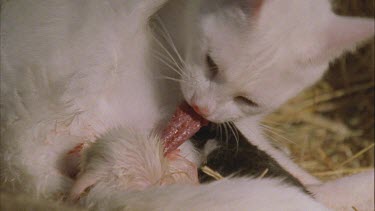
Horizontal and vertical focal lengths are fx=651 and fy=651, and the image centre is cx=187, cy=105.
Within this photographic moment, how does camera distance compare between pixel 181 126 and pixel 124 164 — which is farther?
pixel 181 126

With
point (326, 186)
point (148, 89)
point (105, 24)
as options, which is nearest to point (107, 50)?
point (105, 24)

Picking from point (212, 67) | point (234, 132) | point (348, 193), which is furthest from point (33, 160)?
point (348, 193)

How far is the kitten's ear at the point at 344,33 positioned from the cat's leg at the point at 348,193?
50cm

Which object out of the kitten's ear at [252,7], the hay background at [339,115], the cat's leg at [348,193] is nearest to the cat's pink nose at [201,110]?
the kitten's ear at [252,7]

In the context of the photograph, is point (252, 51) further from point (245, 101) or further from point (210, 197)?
point (210, 197)

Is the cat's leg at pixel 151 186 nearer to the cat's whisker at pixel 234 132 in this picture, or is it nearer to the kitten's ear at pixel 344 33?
the cat's whisker at pixel 234 132

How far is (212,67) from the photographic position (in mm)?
1679

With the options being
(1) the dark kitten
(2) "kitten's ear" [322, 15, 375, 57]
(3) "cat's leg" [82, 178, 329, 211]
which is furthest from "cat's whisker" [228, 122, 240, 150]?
(3) "cat's leg" [82, 178, 329, 211]

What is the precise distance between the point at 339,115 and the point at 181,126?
1.30 metres

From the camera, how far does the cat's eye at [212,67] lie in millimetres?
1671

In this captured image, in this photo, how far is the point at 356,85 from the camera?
284 cm

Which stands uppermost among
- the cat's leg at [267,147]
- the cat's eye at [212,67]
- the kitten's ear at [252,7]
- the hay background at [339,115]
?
the kitten's ear at [252,7]

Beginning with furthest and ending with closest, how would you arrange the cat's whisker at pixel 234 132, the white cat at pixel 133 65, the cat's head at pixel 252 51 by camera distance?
the cat's whisker at pixel 234 132
the cat's head at pixel 252 51
the white cat at pixel 133 65

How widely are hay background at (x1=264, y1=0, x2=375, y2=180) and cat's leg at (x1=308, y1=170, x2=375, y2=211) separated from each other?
0.41 m
